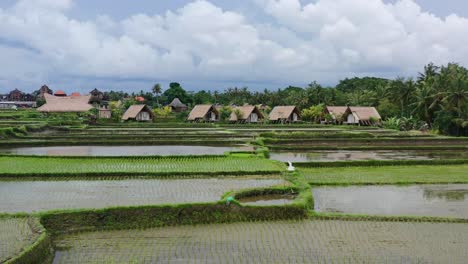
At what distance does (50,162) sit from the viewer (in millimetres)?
17578

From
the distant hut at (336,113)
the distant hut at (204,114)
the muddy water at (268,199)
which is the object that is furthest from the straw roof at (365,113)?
the muddy water at (268,199)

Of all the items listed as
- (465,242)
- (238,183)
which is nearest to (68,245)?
(238,183)

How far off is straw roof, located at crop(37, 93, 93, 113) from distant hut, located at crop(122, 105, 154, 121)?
5.00 meters

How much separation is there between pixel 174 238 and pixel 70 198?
3992 millimetres

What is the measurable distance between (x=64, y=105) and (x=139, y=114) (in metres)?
9.47

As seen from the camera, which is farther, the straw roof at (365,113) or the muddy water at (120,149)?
the straw roof at (365,113)

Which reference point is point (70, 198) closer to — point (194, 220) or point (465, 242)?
point (194, 220)

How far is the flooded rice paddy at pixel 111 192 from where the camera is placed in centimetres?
1112

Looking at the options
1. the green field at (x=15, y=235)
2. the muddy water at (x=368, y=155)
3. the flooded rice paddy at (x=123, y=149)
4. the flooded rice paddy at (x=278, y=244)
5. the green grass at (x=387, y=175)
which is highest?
the green field at (x=15, y=235)

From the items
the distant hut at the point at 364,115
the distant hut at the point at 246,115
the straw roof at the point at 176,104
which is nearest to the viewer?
the distant hut at the point at 364,115

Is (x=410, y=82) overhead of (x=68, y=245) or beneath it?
overhead

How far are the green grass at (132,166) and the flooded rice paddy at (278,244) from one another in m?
5.73

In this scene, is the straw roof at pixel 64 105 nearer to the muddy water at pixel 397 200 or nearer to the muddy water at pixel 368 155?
the muddy water at pixel 368 155

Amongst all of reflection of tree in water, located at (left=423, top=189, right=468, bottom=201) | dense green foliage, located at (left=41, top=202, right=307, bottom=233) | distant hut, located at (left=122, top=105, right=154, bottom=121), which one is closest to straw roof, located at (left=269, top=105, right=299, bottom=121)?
distant hut, located at (left=122, top=105, right=154, bottom=121)
